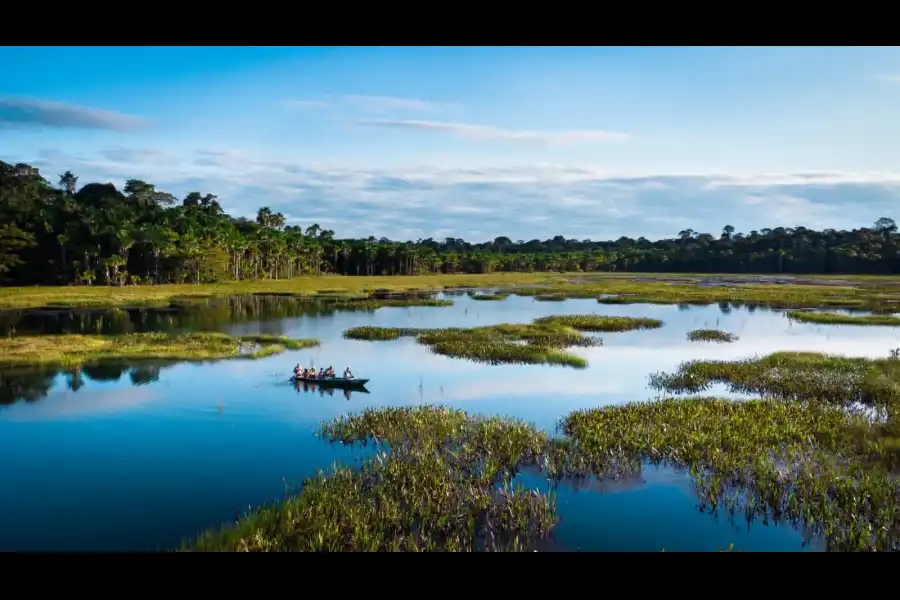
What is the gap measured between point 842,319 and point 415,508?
1145 inches

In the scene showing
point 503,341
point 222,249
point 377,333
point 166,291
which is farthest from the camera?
point 222,249

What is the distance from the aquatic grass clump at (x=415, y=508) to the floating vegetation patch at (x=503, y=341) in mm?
9248

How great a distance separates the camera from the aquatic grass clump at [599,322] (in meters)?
28.3

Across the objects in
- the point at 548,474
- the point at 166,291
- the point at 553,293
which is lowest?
the point at 548,474

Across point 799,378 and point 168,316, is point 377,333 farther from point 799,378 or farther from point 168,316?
point 799,378

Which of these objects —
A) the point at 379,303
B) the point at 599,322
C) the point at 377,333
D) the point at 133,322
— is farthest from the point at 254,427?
the point at 379,303

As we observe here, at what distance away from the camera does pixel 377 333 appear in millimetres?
25766

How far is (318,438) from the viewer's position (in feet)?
41.0

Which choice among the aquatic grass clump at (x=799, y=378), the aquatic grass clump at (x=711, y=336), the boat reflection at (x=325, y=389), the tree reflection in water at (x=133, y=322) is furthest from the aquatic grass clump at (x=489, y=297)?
the boat reflection at (x=325, y=389)
